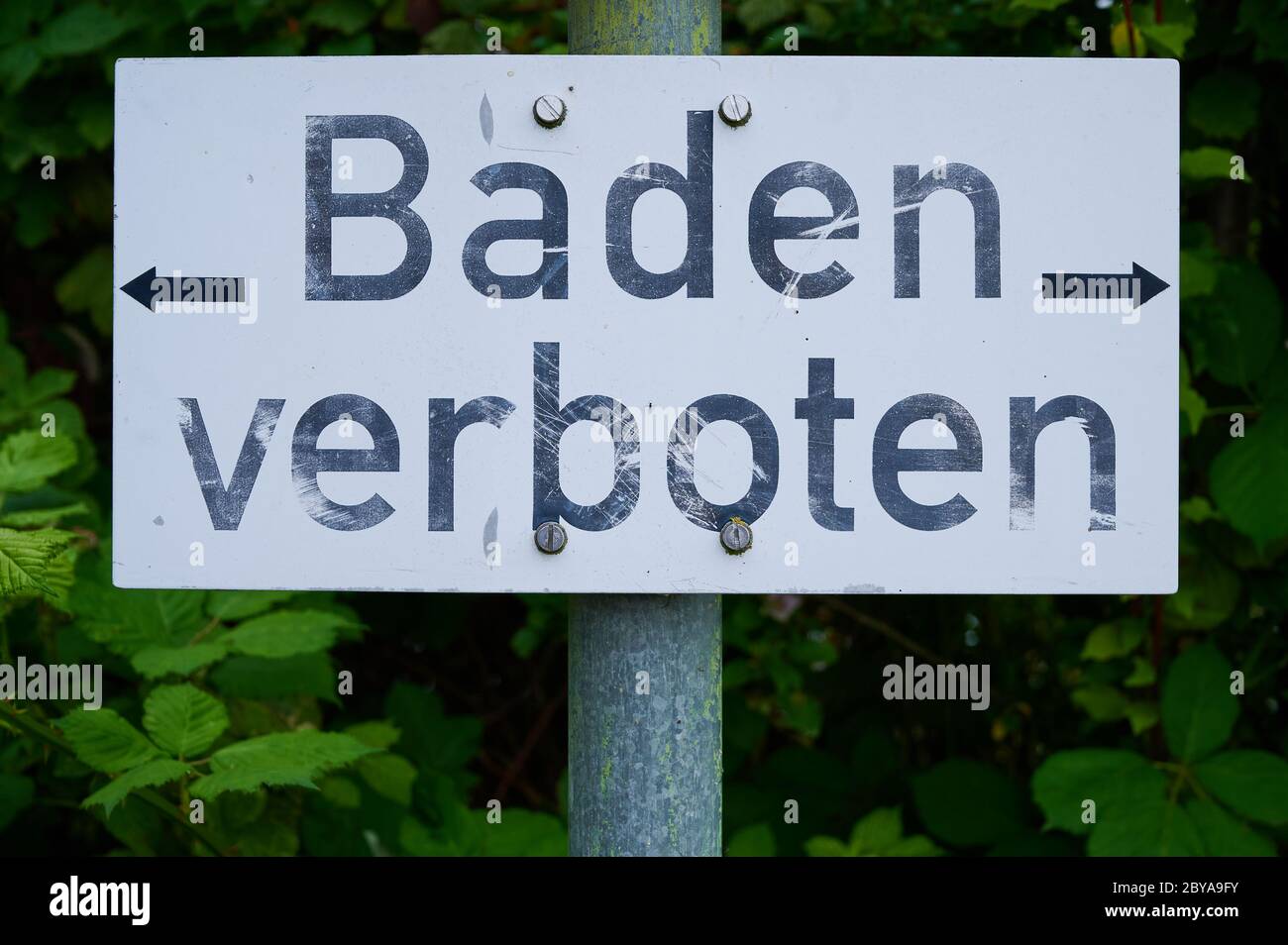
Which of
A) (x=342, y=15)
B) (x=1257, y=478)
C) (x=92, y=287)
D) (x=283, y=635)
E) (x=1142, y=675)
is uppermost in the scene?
(x=342, y=15)

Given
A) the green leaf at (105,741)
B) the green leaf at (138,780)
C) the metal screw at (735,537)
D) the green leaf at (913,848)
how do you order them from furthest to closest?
the green leaf at (913,848), the green leaf at (105,741), the green leaf at (138,780), the metal screw at (735,537)

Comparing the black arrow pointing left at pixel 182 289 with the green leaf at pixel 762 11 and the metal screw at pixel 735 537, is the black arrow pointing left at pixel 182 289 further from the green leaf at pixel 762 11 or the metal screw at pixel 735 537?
the green leaf at pixel 762 11

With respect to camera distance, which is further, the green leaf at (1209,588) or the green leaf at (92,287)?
the green leaf at (92,287)

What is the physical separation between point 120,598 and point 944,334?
143cm

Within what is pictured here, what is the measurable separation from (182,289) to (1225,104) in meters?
1.90

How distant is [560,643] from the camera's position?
100 inches

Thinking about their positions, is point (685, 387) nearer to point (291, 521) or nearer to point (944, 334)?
point (944, 334)

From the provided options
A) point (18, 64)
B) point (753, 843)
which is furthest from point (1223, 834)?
point (18, 64)

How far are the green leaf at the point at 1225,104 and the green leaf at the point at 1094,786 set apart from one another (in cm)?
119

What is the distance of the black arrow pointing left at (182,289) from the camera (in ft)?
3.52

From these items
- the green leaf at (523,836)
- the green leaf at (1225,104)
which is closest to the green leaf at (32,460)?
the green leaf at (523,836)

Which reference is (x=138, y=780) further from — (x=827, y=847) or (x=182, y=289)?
(x=827, y=847)

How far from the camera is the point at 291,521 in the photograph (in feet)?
3.53

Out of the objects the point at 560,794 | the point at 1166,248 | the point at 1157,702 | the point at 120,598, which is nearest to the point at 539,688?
the point at 560,794
